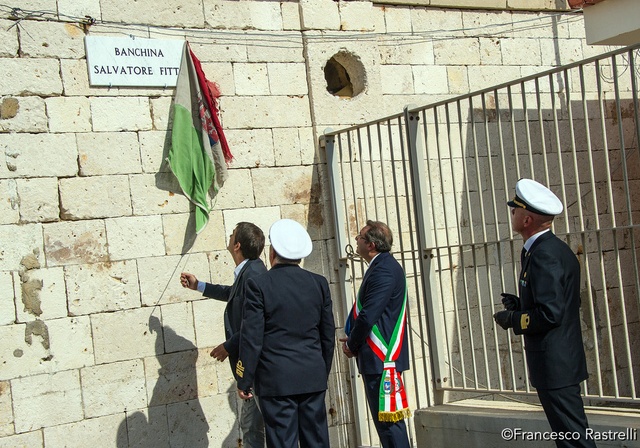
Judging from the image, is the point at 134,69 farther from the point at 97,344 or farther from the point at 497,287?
the point at 497,287

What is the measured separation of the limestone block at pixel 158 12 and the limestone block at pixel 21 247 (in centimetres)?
170

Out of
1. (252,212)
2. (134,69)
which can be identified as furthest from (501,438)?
(134,69)

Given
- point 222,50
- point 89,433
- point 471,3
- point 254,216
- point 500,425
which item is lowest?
point 500,425

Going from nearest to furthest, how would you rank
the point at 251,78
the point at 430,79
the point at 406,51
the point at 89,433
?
the point at 89,433, the point at 251,78, the point at 406,51, the point at 430,79

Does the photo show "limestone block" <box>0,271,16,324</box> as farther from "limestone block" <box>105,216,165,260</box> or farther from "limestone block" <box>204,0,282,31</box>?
"limestone block" <box>204,0,282,31</box>

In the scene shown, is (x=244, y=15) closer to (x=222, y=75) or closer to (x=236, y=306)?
(x=222, y=75)

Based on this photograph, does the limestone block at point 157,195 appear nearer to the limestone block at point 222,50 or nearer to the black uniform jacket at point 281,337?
the limestone block at point 222,50

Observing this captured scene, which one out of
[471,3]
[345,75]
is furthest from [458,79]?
[345,75]

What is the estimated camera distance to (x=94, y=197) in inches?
241

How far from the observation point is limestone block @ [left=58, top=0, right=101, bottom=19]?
6.17 metres

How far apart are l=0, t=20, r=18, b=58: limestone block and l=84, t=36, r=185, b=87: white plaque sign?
0.50 metres

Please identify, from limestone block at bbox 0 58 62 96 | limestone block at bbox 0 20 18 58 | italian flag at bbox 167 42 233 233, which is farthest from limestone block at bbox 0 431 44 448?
limestone block at bbox 0 20 18 58

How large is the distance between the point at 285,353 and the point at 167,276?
1.78m

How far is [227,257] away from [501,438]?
251 centimetres
